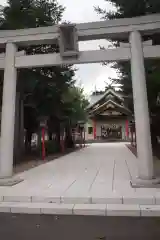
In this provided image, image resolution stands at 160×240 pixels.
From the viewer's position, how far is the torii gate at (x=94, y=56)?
25.7 feet

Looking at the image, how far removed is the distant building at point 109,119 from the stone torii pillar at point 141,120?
31643mm

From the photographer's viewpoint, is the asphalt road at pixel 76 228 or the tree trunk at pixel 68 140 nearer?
the asphalt road at pixel 76 228

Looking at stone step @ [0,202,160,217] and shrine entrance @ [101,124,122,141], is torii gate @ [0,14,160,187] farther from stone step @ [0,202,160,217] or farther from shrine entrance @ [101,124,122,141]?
shrine entrance @ [101,124,122,141]

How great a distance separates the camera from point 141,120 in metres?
7.85

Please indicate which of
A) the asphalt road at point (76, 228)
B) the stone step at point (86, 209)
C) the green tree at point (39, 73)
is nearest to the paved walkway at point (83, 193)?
the stone step at point (86, 209)

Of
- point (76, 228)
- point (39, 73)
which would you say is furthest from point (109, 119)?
point (76, 228)

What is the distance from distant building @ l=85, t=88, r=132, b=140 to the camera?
40.4 m

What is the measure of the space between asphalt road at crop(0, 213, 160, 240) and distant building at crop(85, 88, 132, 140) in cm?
3476

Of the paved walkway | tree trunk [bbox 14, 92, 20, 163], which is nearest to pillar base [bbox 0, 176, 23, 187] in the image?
the paved walkway

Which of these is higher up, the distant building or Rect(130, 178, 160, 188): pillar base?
the distant building

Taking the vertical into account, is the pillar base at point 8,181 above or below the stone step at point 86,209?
above

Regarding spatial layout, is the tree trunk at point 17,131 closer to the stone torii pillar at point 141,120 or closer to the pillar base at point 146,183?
the stone torii pillar at point 141,120

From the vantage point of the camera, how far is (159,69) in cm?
1116

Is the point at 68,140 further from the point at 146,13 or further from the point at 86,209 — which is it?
the point at 86,209
